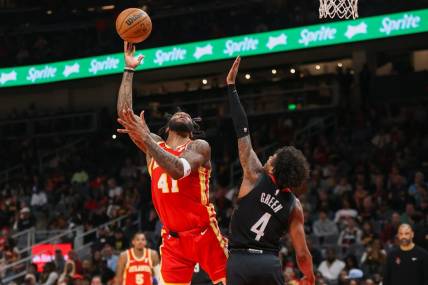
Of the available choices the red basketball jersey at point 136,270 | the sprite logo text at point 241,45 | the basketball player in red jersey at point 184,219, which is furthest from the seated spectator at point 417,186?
the basketball player in red jersey at point 184,219

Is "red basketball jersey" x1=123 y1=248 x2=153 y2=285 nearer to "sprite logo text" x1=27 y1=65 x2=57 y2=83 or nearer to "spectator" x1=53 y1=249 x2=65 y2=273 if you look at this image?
"spectator" x1=53 y1=249 x2=65 y2=273

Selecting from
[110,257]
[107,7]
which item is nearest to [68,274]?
[110,257]

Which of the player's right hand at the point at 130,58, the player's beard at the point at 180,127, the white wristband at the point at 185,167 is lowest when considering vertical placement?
the white wristband at the point at 185,167

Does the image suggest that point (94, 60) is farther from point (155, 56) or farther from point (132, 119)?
point (132, 119)

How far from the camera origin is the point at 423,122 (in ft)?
66.4

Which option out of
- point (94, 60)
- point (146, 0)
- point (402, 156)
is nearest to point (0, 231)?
point (94, 60)

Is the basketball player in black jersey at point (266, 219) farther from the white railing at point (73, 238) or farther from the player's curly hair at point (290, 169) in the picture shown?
the white railing at point (73, 238)

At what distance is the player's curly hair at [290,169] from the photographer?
617 cm

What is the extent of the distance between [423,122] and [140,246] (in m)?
10.3

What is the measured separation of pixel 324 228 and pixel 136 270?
5.56 metres

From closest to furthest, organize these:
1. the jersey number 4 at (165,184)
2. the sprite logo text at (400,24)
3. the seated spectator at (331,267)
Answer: the jersey number 4 at (165,184) → the seated spectator at (331,267) → the sprite logo text at (400,24)

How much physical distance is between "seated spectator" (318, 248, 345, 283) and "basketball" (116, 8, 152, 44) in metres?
8.00

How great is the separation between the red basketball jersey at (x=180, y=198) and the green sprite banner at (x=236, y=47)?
38.3 feet

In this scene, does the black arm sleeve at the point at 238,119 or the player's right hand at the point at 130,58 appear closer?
the black arm sleeve at the point at 238,119
